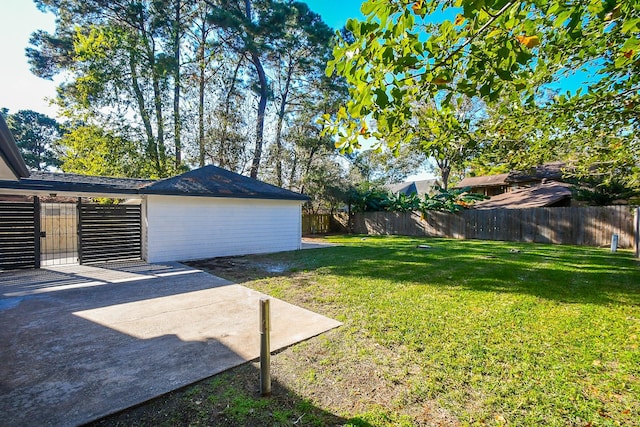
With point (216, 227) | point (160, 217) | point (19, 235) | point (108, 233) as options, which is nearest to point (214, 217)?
point (216, 227)

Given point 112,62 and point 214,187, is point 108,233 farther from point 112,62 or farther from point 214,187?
point 112,62

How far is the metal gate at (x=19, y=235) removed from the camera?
7.36 metres

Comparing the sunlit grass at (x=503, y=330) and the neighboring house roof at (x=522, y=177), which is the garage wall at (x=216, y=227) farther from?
the neighboring house roof at (x=522, y=177)

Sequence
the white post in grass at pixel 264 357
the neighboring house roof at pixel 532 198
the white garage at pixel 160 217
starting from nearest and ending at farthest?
1. the white post in grass at pixel 264 357
2. the white garage at pixel 160 217
3. the neighboring house roof at pixel 532 198

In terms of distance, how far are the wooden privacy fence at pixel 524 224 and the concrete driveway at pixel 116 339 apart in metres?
12.7

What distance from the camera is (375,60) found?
192cm

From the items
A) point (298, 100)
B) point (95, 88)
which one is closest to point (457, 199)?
point (298, 100)

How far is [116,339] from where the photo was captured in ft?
11.0

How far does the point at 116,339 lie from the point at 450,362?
143 inches

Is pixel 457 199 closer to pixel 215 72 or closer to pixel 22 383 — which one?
pixel 215 72

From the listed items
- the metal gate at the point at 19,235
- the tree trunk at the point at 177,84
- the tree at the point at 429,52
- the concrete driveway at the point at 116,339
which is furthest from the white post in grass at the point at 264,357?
the tree trunk at the point at 177,84

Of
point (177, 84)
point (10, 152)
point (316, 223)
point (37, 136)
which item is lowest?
point (316, 223)

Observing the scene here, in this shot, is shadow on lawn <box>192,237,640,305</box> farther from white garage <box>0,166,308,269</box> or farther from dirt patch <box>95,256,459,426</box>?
dirt patch <box>95,256,459,426</box>

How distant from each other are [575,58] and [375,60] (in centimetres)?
380
